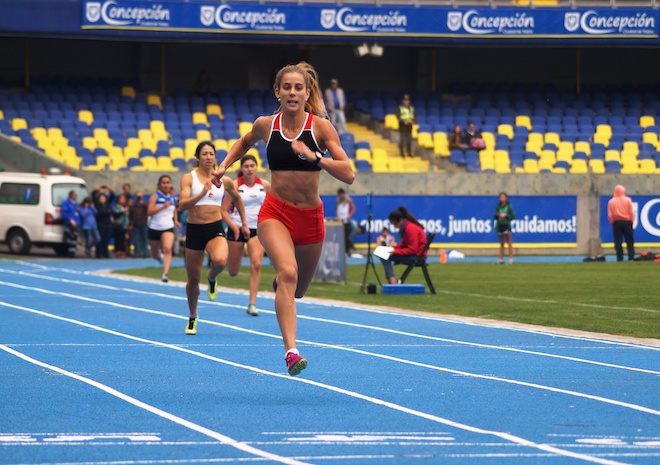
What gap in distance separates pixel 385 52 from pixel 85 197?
17.7 metres

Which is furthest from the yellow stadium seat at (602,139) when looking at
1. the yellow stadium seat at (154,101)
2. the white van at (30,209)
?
the white van at (30,209)

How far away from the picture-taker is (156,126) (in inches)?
1526

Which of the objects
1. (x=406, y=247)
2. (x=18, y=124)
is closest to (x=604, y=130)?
(x=18, y=124)

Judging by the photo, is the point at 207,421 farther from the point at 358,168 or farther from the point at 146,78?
the point at 146,78

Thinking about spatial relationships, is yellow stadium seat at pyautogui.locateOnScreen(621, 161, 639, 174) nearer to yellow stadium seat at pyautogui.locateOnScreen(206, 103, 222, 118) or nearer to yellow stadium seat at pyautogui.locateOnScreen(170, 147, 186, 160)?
yellow stadium seat at pyautogui.locateOnScreen(206, 103, 222, 118)

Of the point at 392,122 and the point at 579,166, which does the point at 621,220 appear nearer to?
the point at 579,166

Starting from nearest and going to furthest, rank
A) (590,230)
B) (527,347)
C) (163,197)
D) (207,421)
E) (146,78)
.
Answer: (207,421) → (527,347) → (163,197) → (590,230) → (146,78)

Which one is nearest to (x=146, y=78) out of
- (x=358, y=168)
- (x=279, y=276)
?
(x=358, y=168)

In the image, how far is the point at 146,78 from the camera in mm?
45344

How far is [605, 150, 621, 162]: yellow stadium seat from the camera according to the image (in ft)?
132

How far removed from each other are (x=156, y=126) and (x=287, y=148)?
30.2m

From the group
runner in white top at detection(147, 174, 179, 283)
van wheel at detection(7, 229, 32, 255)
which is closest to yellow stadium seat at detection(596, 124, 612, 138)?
van wheel at detection(7, 229, 32, 255)

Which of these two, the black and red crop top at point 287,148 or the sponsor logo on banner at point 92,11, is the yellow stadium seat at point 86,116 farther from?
the black and red crop top at point 287,148

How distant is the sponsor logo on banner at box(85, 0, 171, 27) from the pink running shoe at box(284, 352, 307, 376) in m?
32.0
